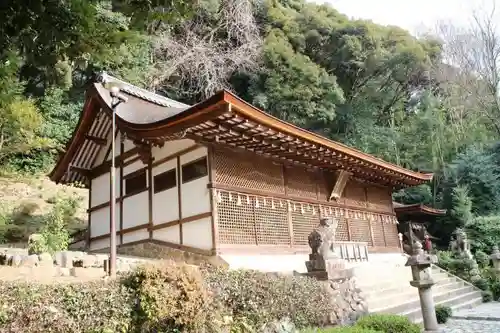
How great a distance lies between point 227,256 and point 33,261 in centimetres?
391

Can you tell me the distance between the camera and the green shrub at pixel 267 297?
20.5ft

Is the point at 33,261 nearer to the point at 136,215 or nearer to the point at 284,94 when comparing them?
the point at 136,215

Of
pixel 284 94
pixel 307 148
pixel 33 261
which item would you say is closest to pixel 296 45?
pixel 284 94

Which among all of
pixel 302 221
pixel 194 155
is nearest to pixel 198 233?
pixel 194 155

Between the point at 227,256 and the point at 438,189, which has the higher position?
the point at 438,189

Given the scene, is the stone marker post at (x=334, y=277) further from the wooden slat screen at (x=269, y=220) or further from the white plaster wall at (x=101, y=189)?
the white plaster wall at (x=101, y=189)

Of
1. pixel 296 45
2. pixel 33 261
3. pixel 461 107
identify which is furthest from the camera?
pixel 461 107

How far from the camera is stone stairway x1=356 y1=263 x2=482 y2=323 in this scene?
951 cm

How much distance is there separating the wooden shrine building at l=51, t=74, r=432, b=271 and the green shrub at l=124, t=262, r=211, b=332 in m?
3.34

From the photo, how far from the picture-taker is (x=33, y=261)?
7.75 metres

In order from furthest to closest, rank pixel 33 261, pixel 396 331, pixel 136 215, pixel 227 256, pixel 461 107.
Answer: pixel 461 107, pixel 136 215, pixel 227 256, pixel 33 261, pixel 396 331

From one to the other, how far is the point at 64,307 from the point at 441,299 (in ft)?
37.0

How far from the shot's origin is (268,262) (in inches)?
411

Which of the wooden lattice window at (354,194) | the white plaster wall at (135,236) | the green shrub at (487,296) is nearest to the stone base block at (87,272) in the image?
the white plaster wall at (135,236)
